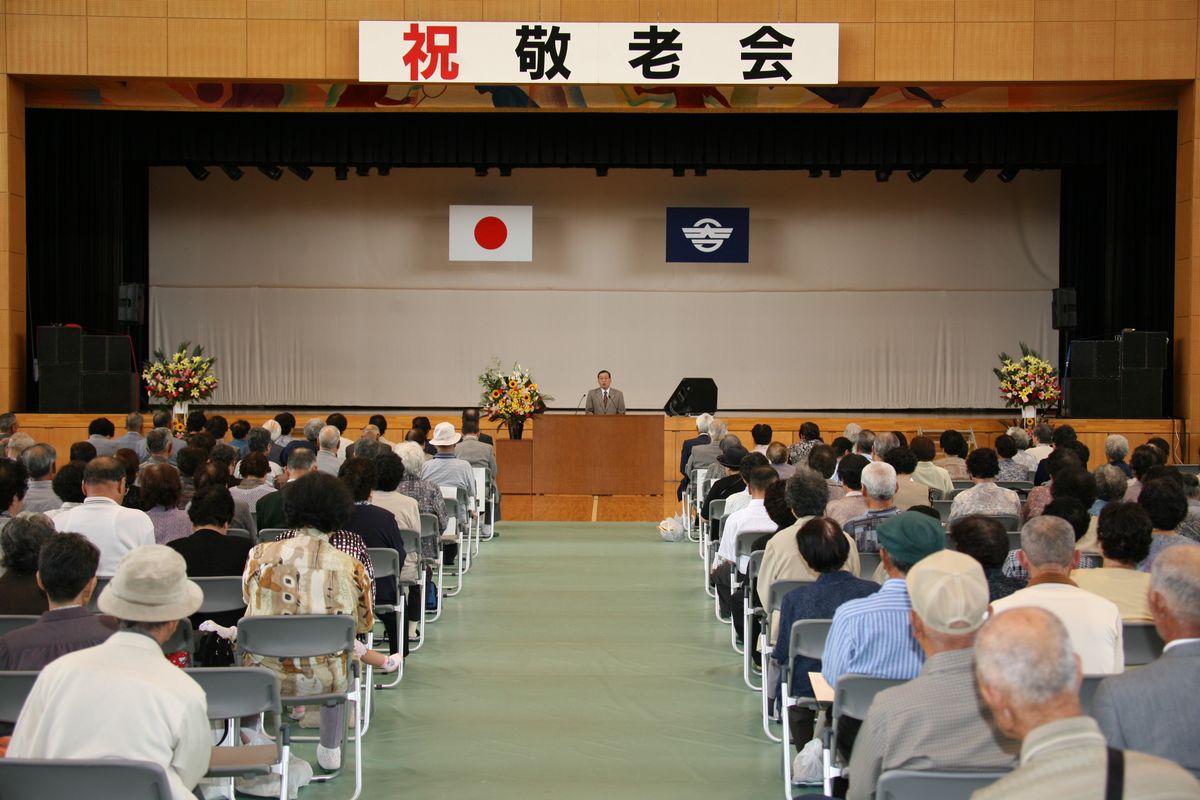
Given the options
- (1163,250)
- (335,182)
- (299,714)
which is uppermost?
(335,182)

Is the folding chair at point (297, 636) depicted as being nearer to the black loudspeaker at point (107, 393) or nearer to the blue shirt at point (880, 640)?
the blue shirt at point (880, 640)

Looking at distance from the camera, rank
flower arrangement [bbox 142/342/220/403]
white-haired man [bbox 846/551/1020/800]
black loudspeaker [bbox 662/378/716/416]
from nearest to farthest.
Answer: white-haired man [bbox 846/551/1020/800], flower arrangement [bbox 142/342/220/403], black loudspeaker [bbox 662/378/716/416]

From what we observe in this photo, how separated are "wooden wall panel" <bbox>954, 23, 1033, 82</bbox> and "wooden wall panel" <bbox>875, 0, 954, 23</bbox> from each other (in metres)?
0.25

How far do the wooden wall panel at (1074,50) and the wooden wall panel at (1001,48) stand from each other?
10 cm

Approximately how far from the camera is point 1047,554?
374 centimetres

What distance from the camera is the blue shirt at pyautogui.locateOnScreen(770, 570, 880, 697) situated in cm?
437

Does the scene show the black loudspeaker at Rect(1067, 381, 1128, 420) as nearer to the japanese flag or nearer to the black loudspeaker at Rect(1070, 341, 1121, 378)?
the black loudspeaker at Rect(1070, 341, 1121, 378)

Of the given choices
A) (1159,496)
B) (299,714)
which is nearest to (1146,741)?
(1159,496)

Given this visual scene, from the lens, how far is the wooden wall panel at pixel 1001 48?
13805 mm

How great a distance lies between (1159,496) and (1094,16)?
1056cm

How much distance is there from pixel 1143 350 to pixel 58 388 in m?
12.5

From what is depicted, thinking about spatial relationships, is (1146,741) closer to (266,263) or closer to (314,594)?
(314,594)

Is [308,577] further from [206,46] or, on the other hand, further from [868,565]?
[206,46]

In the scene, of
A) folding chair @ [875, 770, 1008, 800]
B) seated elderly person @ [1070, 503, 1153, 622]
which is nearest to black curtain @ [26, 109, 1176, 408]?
seated elderly person @ [1070, 503, 1153, 622]
